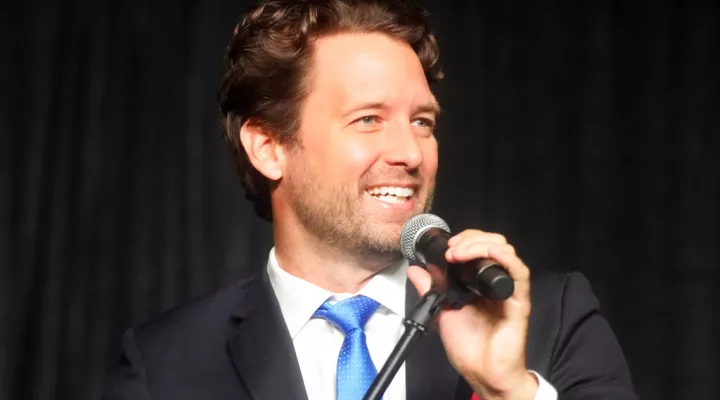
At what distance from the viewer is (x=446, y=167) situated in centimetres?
261

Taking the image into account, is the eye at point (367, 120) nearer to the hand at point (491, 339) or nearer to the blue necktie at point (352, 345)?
the blue necktie at point (352, 345)

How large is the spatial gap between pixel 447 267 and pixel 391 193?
0.58 m

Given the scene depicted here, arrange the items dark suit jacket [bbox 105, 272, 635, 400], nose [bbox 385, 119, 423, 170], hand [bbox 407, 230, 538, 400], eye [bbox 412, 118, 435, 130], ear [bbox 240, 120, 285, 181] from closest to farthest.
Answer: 1. hand [bbox 407, 230, 538, 400]
2. dark suit jacket [bbox 105, 272, 635, 400]
3. nose [bbox 385, 119, 423, 170]
4. eye [bbox 412, 118, 435, 130]
5. ear [bbox 240, 120, 285, 181]

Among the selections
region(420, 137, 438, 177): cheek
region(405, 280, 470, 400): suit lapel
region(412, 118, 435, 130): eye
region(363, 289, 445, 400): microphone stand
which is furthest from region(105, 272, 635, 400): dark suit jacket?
region(363, 289, 445, 400): microphone stand

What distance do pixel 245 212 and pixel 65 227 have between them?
0.51 metres

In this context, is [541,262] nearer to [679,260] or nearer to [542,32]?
A: [679,260]

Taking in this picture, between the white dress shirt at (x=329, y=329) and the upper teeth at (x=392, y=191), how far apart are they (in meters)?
0.18

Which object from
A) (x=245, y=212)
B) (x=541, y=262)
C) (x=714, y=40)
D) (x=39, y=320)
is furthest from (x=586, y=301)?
(x=39, y=320)

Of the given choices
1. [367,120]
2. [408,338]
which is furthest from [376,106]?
[408,338]

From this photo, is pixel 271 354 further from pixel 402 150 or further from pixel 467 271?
pixel 467 271

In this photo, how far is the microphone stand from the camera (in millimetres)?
1106

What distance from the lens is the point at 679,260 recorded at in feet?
8.39

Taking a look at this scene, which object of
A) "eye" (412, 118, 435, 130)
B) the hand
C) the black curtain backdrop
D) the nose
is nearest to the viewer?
the hand

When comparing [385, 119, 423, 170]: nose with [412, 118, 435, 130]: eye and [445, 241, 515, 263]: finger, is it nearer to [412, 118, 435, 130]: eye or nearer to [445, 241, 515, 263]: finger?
[412, 118, 435, 130]: eye
